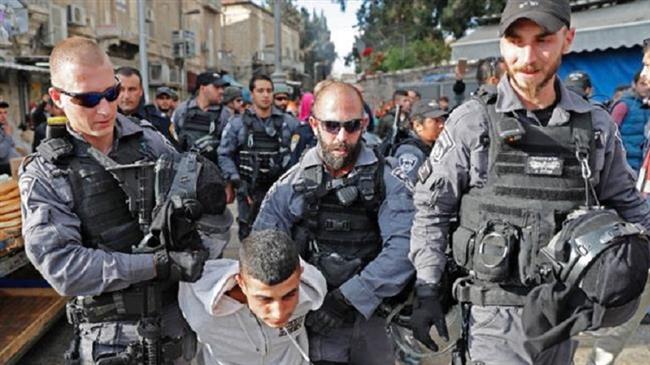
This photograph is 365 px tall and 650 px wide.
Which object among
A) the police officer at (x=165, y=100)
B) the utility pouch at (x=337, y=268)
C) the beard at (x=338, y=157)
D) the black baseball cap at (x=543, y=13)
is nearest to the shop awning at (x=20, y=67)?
the police officer at (x=165, y=100)

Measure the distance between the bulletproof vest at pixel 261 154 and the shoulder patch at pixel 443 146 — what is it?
3.08 meters

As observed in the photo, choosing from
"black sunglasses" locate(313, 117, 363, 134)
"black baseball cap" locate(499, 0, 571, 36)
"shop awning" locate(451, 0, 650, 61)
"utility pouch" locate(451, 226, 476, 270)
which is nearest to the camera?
"black baseball cap" locate(499, 0, 571, 36)

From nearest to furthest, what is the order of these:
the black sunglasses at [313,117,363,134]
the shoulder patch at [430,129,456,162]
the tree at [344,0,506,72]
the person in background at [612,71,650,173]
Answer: the shoulder patch at [430,129,456,162] → the black sunglasses at [313,117,363,134] → the person in background at [612,71,650,173] → the tree at [344,0,506,72]

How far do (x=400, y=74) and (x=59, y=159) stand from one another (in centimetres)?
1811

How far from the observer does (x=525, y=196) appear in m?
2.01

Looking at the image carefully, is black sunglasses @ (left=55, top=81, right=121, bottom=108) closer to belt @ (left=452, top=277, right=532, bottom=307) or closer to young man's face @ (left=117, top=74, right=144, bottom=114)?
belt @ (left=452, top=277, right=532, bottom=307)

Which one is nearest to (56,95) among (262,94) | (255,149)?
(255,149)

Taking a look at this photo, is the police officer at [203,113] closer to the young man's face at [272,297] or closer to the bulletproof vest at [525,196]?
the young man's face at [272,297]

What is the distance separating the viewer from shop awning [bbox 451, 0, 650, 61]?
751cm

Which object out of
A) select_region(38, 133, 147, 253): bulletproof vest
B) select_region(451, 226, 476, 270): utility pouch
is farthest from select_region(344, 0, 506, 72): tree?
select_region(38, 133, 147, 253): bulletproof vest

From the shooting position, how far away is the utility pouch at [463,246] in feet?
6.75

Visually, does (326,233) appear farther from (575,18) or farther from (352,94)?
(575,18)

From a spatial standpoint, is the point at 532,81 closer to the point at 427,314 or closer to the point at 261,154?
the point at 427,314

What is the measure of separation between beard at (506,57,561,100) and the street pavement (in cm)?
226
